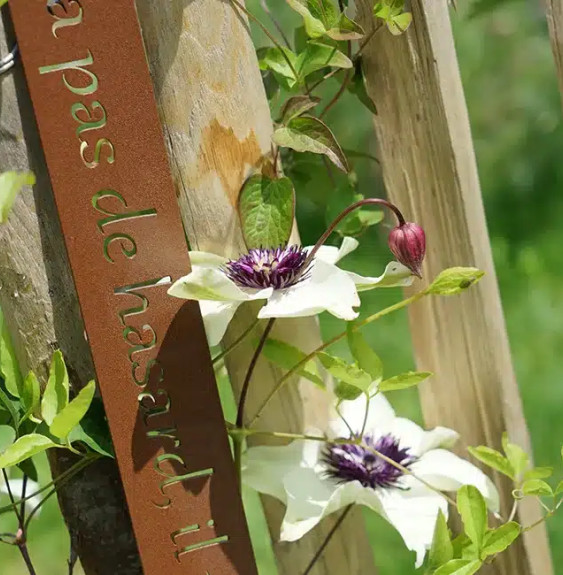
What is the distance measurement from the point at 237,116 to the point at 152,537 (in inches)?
17.0

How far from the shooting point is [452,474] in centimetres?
96

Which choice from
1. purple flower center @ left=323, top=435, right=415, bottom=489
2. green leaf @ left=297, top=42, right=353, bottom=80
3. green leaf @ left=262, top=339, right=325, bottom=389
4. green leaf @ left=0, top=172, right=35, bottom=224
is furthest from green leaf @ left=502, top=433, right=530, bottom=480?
green leaf @ left=0, top=172, right=35, bottom=224

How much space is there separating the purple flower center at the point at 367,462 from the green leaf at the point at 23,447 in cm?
33

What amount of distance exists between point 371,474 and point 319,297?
0.26 m

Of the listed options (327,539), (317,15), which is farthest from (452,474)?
(317,15)

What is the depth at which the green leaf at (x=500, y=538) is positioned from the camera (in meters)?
0.85

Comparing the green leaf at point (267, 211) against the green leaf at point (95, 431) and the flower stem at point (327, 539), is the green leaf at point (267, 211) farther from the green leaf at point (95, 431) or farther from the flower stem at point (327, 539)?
the flower stem at point (327, 539)

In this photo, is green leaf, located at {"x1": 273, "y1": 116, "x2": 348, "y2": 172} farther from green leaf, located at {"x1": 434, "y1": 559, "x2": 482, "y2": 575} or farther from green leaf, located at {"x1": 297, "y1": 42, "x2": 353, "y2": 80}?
green leaf, located at {"x1": 434, "y1": 559, "x2": 482, "y2": 575}

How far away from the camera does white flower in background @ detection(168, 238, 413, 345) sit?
0.78m

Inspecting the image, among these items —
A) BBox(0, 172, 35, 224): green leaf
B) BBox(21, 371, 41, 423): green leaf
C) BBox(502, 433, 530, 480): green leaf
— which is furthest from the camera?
BBox(502, 433, 530, 480): green leaf

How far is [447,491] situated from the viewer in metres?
1.00

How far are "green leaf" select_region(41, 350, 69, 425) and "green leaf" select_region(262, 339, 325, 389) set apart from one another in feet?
0.73

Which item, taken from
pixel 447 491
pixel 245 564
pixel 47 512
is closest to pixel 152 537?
pixel 245 564

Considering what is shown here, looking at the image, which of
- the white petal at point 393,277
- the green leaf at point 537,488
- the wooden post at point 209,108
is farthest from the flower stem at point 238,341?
the green leaf at point 537,488
